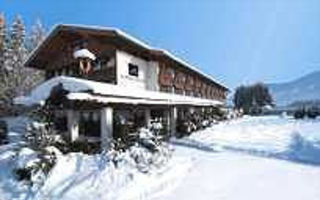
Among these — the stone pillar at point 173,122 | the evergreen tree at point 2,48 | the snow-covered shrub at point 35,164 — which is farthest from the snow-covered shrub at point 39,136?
the evergreen tree at point 2,48

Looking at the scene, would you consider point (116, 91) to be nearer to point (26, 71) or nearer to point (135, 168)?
point (135, 168)

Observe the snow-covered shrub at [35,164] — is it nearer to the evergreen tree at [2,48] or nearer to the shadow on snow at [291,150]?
the shadow on snow at [291,150]

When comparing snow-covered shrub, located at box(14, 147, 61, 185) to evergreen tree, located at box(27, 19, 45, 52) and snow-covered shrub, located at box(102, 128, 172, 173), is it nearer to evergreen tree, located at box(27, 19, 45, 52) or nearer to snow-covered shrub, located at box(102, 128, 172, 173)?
snow-covered shrub, located at box(102, 128, 172, 173)

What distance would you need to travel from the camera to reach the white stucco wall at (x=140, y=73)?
19625mm

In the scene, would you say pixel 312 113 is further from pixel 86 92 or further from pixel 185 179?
pixel 86 92

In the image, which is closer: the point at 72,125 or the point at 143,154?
the point at 143,154

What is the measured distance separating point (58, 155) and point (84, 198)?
9.47 ft

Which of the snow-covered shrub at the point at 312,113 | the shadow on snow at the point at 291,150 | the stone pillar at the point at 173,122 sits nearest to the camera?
the shadow on snow at the point at 291,150

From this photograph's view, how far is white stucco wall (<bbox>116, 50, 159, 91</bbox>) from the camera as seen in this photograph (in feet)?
64.4

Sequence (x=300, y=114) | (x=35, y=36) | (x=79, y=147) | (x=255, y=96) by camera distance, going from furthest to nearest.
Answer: (x=255, y=96) < (x=35, y=36) < (x=300, y=114) < (x=79, y=147)

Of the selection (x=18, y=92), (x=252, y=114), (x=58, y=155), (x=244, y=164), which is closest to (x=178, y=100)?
(x=244, y=164)

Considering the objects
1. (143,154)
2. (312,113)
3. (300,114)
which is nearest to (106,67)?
(143,154)

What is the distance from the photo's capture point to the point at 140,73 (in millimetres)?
21875

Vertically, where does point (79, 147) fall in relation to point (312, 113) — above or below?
below
